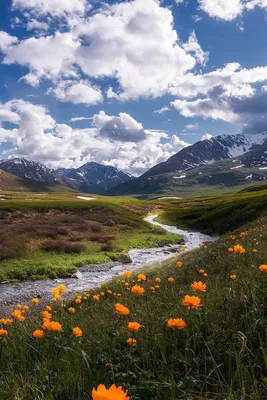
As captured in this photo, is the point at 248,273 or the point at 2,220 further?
the point at 2,220

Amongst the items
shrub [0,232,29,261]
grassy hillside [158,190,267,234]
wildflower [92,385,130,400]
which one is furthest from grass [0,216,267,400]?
grassy hillside [158,190,267,234]

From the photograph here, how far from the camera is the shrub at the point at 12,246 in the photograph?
98.2ft

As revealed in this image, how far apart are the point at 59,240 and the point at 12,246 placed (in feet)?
23.1

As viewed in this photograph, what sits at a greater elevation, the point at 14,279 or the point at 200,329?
the point at 200,329

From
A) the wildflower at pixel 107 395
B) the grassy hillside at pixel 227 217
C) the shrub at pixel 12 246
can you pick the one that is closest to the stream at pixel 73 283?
the shrub at pixel 12 246

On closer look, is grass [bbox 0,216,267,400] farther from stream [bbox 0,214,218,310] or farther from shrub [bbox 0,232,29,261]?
shrub [bbox 0,232,29,261]

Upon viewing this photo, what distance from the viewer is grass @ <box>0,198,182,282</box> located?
2758cm

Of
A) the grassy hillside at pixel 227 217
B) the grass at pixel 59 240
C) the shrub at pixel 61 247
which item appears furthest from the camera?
the grassy hillside at pixel 227 217

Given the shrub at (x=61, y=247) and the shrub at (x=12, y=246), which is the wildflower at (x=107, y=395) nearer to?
the shrub at (x=12, y=246)

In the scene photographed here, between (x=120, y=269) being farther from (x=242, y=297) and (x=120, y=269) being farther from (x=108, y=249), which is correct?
(x=242, y=297)

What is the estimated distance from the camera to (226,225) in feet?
172

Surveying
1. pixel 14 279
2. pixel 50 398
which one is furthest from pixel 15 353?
pixel 14 279

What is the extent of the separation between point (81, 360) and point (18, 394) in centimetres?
97

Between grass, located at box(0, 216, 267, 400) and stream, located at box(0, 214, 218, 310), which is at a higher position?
A: grass, located at box(0, 216, 267, 400)
